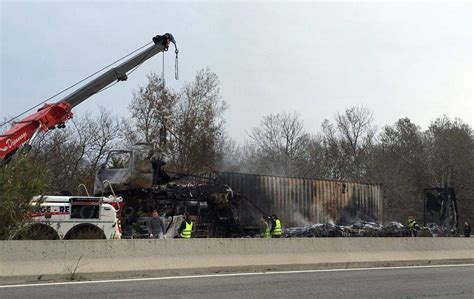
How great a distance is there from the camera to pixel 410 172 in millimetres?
60688

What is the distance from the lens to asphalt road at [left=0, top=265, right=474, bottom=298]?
8.48 metres

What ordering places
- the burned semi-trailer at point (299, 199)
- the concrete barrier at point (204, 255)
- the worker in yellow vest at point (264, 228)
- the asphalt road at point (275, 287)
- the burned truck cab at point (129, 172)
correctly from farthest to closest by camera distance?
the burned semi-trailer at point (299, 199) → the worker in yellow vest at point (264, 228) → the burned truck cab at point (129, 172) → the concrete barrier at point (204, 255) → the asphalt road at point (275, 287)

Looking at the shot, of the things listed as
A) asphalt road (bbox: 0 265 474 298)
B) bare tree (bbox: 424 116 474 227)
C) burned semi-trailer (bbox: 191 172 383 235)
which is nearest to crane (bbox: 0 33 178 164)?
burned semi-trailer (bbox: 191 172 383 235)

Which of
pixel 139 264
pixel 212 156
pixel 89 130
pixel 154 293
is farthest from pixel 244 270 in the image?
pixel 89 130

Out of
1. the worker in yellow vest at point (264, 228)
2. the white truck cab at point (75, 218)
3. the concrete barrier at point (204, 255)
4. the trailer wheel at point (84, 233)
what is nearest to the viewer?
the concrete barrier at point (204, 255)

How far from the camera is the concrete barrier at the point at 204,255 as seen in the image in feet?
32.8

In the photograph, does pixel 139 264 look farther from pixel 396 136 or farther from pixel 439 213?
pixel 396 136

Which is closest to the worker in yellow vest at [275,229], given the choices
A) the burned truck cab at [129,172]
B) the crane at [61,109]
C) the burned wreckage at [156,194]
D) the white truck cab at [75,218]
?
the burned wreckage at [156,194]

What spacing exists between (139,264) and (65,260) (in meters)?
1.52

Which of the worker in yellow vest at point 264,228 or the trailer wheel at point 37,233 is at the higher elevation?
the trailer wheel at point 37,233

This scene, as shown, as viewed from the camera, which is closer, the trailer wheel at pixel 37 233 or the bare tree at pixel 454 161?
the trailer wheel at pixel 37 233

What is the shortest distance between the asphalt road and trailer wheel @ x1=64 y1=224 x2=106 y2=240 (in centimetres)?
420

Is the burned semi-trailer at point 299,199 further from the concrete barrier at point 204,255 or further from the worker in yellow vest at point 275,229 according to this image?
the concrete barrier at point 204,255

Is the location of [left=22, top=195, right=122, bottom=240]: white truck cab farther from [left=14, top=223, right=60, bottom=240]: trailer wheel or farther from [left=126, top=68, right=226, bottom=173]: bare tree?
[left=126, top=68, right=226, bottom=173]: bare tree
